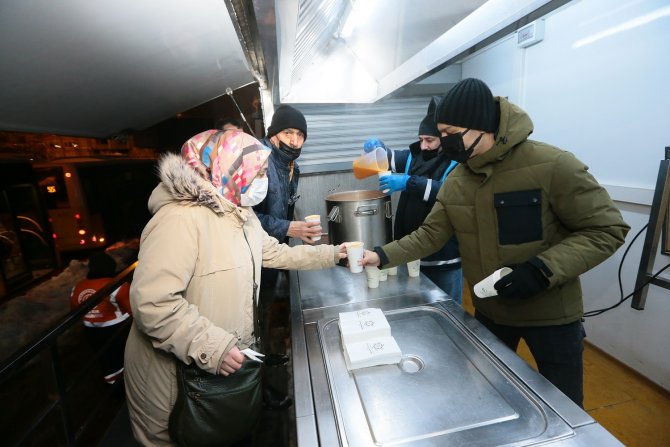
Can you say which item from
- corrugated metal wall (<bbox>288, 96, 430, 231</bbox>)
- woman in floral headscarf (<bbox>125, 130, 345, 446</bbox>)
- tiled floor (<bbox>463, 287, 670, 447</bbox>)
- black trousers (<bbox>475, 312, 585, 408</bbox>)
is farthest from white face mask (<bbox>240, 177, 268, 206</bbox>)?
tiled floor (<bbox>463, 287, 670, 447</bbox>)

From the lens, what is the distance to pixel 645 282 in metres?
2.08

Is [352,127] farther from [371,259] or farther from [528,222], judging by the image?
[528,222]

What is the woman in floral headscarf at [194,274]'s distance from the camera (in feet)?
3.55

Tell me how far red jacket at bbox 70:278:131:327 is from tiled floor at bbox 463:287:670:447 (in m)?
3.98

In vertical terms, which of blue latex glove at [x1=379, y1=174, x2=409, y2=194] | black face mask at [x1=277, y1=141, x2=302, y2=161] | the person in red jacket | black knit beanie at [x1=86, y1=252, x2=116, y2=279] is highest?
black face mask at [x1=277, y1=141, x2=302, y2=161]

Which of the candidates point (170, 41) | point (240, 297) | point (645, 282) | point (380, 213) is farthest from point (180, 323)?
point (645, 282)

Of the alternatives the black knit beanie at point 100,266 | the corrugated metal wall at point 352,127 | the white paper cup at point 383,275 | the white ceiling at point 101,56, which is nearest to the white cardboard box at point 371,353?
the white paper cup at point 383,275

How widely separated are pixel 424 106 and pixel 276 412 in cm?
322

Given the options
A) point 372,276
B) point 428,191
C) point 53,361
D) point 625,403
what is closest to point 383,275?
point 372,276

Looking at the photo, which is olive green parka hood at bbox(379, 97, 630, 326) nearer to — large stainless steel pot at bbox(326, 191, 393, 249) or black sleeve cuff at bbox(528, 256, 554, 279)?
black sleeve cuff at bbox(528, 256, 554, 279)

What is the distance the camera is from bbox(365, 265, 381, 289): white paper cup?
5.57 feet

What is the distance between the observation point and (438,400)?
3.08ft

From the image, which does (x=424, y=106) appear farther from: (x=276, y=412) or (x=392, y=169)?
(x=276, y=412)

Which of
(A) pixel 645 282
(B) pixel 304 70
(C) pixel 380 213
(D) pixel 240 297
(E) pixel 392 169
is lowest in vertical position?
(A) pixel 645 282
